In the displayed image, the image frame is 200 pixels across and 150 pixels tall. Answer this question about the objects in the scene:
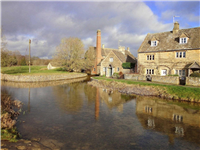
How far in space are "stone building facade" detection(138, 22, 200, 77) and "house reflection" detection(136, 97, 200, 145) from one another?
14.7 m

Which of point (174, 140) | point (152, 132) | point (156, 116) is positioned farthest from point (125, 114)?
point (174, 140)

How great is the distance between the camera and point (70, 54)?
50.9 metres

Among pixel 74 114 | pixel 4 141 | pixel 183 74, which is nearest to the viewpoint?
pixel 4 141

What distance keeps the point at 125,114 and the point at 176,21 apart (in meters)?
27.3

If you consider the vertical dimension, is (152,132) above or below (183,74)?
below

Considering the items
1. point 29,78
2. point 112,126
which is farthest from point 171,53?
point 29,78

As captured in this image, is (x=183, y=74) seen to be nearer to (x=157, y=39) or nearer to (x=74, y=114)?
(x=157, y=39)

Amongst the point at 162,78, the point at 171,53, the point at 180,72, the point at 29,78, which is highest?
the point at 171,53

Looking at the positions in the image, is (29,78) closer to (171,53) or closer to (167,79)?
(167,79)

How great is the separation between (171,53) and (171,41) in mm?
2944

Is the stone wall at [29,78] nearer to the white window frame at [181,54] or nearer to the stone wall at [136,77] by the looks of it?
the stone wall at [136,77]

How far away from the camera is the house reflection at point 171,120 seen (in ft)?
32.1

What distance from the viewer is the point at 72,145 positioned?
318 inches

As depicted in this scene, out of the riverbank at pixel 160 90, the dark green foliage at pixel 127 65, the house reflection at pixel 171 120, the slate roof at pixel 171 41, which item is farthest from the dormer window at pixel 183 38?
the house reflection at pixel 171 120
